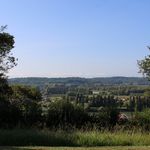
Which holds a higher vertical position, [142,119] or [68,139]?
[142,119]

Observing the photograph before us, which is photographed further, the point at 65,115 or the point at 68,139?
the point at 65,115

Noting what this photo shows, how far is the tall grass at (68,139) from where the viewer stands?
51.4 ft

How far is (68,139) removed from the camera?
1581cm

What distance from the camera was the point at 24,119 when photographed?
68.2 feet

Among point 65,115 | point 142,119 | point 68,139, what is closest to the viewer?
point 68,139

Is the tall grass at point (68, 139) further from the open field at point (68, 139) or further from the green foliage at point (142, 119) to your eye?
the green foliage at point (142, 119)

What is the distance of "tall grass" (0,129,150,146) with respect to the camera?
15664 mm

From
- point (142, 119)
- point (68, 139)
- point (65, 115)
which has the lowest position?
point (68, 139)

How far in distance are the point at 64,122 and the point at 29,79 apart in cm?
12586

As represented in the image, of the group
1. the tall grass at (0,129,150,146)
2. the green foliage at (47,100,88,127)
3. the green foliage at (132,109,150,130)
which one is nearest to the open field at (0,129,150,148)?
the tall grass at (0,129,150,146)

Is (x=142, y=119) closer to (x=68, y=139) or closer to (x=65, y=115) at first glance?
(x=65, y=115)

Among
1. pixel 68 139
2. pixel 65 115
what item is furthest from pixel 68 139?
pixel 65 115

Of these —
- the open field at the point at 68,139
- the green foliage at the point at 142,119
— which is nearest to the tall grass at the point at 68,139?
the open field at the point at 68,139

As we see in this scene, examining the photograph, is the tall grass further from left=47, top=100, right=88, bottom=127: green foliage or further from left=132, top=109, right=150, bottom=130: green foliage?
left=47, top=100, right=88, bottom=127: green foliage
